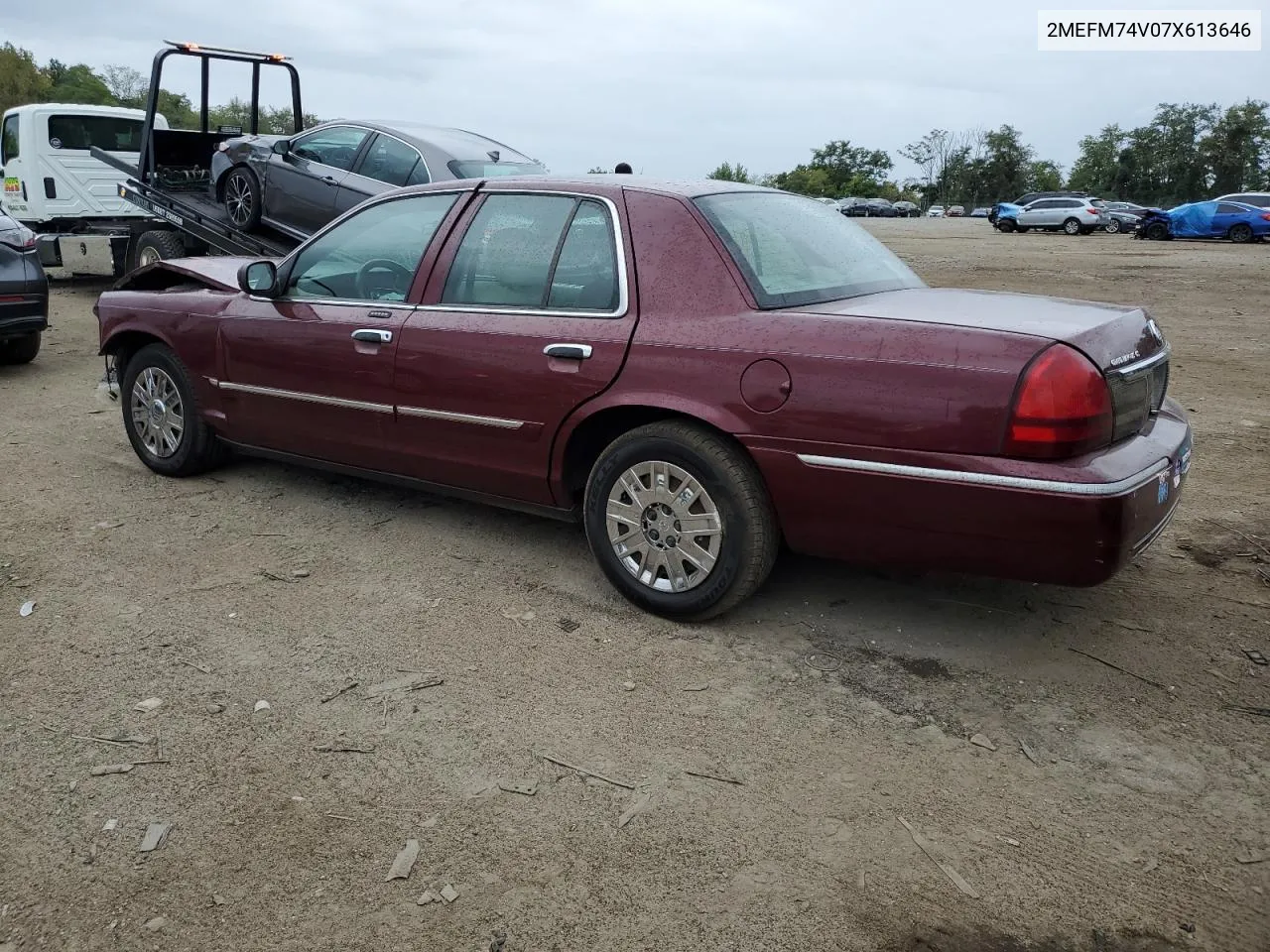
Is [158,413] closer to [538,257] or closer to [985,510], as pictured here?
[538,257]

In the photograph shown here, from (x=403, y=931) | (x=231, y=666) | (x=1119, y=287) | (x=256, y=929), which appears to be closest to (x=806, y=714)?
(x=403, y=931)

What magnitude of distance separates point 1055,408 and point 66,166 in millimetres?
15082

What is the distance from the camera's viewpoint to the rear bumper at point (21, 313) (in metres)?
8.59

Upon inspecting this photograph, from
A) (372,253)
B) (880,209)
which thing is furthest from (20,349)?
(880,209)

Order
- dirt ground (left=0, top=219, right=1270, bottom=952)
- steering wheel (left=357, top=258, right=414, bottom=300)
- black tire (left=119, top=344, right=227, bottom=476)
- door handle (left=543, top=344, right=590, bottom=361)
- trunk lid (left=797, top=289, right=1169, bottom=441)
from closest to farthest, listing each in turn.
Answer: dirt ground (left=0, top=219, right=1270, bottom=952) < trunk lid (left=797, top=289, right=1169, bottom=441) < door handle (left=543, top=344, right=590, bottom=361) < steering wheel (left=357, top=258, right=414, bottom=300) < black tire (left=119, top=344, right=227, bottom=476)

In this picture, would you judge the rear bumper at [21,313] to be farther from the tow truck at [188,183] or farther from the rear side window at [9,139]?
the rear side window at [9,139]

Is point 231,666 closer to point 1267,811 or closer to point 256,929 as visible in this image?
point 256,929

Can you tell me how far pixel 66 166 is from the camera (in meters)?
14.7

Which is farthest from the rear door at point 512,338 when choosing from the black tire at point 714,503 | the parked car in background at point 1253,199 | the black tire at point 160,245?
the parked car in background at point 1253,199

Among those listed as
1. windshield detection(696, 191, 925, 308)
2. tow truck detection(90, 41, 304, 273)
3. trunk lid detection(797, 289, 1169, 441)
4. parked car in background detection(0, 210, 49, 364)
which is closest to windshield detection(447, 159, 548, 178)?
tow truck detection(90, 41, 304, 273)

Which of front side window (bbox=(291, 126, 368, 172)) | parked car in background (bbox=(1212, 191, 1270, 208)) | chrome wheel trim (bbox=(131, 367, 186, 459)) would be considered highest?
parked car in background (bbox=(1212, 191, 1270, 208))

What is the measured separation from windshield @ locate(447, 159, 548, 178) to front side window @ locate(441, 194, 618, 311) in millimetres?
4815

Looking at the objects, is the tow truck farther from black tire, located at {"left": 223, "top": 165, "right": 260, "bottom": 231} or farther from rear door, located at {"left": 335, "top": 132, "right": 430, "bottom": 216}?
rear door, located at {"left": 335, "top": 132, "right": 430, "bottom": 216}

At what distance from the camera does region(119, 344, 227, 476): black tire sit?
5.55 m
